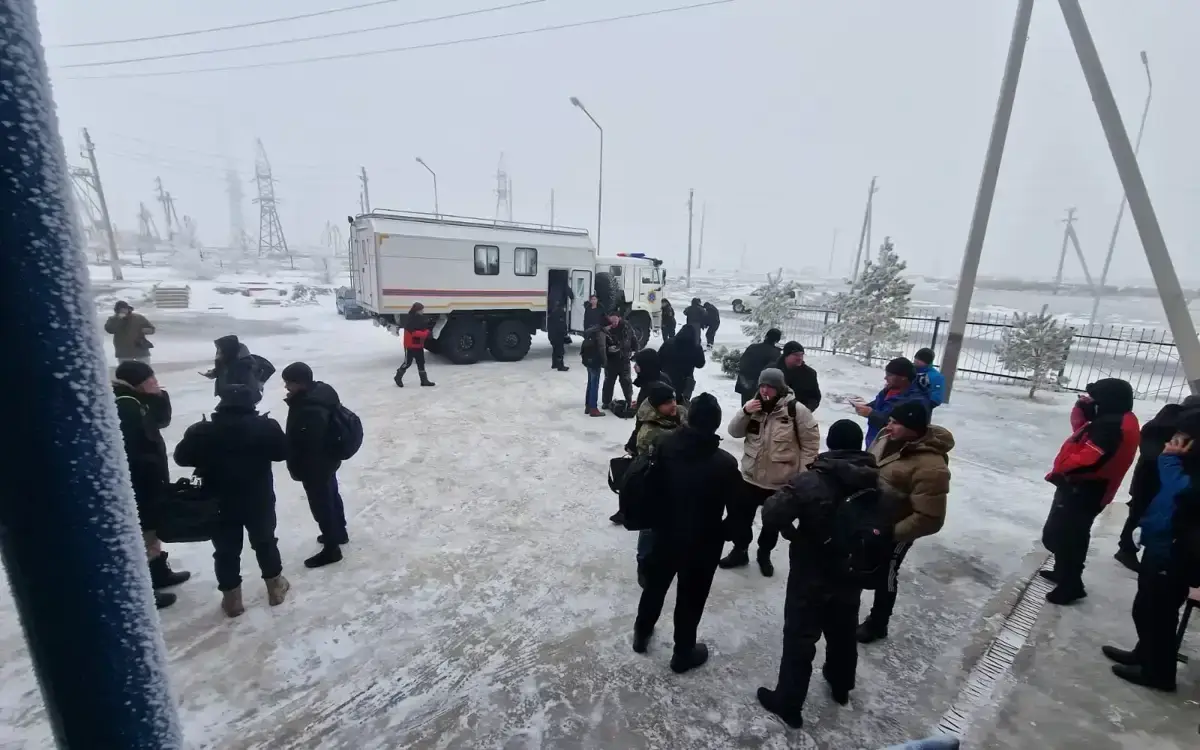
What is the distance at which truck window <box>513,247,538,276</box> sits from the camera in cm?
1213

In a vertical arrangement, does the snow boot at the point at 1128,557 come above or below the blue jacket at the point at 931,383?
below

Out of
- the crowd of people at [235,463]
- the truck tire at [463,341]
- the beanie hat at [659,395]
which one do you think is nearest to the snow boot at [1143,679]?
the beanie hat at [659,395]

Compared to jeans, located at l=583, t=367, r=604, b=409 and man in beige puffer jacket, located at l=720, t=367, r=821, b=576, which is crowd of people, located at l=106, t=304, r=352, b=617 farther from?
jeans, located at l=583, t=367, r=604, b=409

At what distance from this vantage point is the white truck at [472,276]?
1082cm

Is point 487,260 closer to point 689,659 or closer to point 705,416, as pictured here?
point 705,416

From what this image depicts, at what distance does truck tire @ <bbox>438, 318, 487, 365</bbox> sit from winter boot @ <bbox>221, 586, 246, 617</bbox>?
27.2 feet

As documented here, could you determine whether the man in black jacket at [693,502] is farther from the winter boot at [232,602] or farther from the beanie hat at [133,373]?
the beanie hat at [133,373]

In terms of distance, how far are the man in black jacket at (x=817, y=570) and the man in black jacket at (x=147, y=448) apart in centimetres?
345

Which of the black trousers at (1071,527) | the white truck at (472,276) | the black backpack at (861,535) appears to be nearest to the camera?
the black backpack at (861,535)

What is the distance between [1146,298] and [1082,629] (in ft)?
216

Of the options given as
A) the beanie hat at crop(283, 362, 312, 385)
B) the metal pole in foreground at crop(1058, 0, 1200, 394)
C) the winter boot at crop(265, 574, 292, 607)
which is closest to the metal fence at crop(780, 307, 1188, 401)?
the metal pole in foreground at crop(1058, 0, 1200, 394)

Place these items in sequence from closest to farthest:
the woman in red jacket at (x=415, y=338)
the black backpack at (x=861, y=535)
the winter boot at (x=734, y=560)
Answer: the black backpack at (x=861, y=535) < the winter boot at (x=734, y=560) < the woman in red jacket at (x=415, y=338)

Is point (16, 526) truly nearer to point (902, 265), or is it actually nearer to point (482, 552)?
point (482, 552)

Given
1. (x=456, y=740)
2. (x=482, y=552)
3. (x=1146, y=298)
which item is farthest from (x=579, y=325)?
(x=1146, y=298)
